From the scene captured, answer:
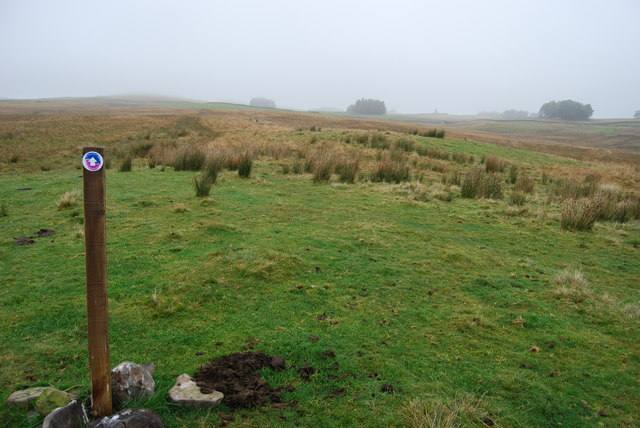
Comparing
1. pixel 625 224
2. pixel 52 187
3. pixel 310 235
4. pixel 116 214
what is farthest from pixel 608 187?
pixel 52 187

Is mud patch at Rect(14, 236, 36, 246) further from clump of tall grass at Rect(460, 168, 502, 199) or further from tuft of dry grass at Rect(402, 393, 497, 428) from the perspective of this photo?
clump of tall grass at Rect(460, 168, 502, 199)

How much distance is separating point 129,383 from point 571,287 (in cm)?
609

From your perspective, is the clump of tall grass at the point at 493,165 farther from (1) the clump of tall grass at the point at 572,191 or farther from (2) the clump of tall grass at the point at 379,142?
(2) the clump of tall grass at the point at 379,142

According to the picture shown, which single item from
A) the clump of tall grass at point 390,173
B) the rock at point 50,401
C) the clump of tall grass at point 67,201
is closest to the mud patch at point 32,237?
the clump of tall grass at point 67,201

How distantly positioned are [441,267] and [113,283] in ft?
16.6

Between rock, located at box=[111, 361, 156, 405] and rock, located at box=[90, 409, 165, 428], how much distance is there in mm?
272

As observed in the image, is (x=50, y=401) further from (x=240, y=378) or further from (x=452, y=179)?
(x=452, y=179)

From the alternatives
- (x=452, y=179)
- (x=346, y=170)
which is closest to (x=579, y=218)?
(x=452, y=179)

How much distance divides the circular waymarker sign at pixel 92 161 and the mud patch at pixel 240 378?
1991mm

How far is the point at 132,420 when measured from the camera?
9.55 ft

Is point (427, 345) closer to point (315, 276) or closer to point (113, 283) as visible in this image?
point (315, 276)

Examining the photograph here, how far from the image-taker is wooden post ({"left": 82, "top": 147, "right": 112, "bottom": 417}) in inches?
112

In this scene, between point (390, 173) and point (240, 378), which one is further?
point (390, 173)

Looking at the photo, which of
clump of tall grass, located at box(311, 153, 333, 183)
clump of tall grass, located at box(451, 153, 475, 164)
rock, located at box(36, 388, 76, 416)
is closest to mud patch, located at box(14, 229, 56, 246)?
rock, located at box(36, 388, 76, 416)
